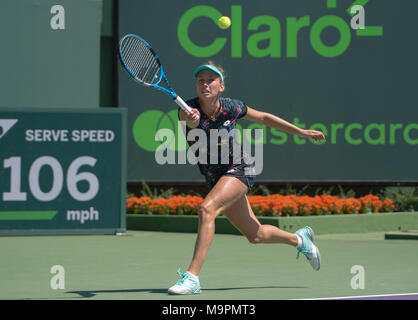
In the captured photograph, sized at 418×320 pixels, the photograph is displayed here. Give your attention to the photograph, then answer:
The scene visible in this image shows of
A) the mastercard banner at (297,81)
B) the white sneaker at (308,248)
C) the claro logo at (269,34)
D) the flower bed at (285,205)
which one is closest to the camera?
the white sneaker at (308,248)

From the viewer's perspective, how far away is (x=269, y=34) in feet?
55.7

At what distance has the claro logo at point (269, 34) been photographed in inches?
663

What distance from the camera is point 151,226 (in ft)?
47.9

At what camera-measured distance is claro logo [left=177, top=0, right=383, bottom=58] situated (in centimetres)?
1684

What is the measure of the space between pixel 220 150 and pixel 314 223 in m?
5.90

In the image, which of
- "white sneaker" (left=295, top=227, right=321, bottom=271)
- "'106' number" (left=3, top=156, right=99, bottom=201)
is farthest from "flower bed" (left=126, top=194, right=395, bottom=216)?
"white sneaker" (left=295, top=227, right=321, bottom=271)

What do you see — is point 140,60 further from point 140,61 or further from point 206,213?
point 206,213

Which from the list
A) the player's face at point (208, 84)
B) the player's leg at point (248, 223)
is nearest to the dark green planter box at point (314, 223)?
the player's leg at point (248, 223)

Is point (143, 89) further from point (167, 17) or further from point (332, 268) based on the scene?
point (332, 268)

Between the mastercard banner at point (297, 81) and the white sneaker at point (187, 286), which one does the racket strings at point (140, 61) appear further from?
the mastercard banner at point (297, 81)

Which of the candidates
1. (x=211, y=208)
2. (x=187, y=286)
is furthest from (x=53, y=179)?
(x=187, y=286)

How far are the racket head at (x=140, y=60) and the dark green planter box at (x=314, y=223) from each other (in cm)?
534

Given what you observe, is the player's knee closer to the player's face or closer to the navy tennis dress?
the navy tennis dress
